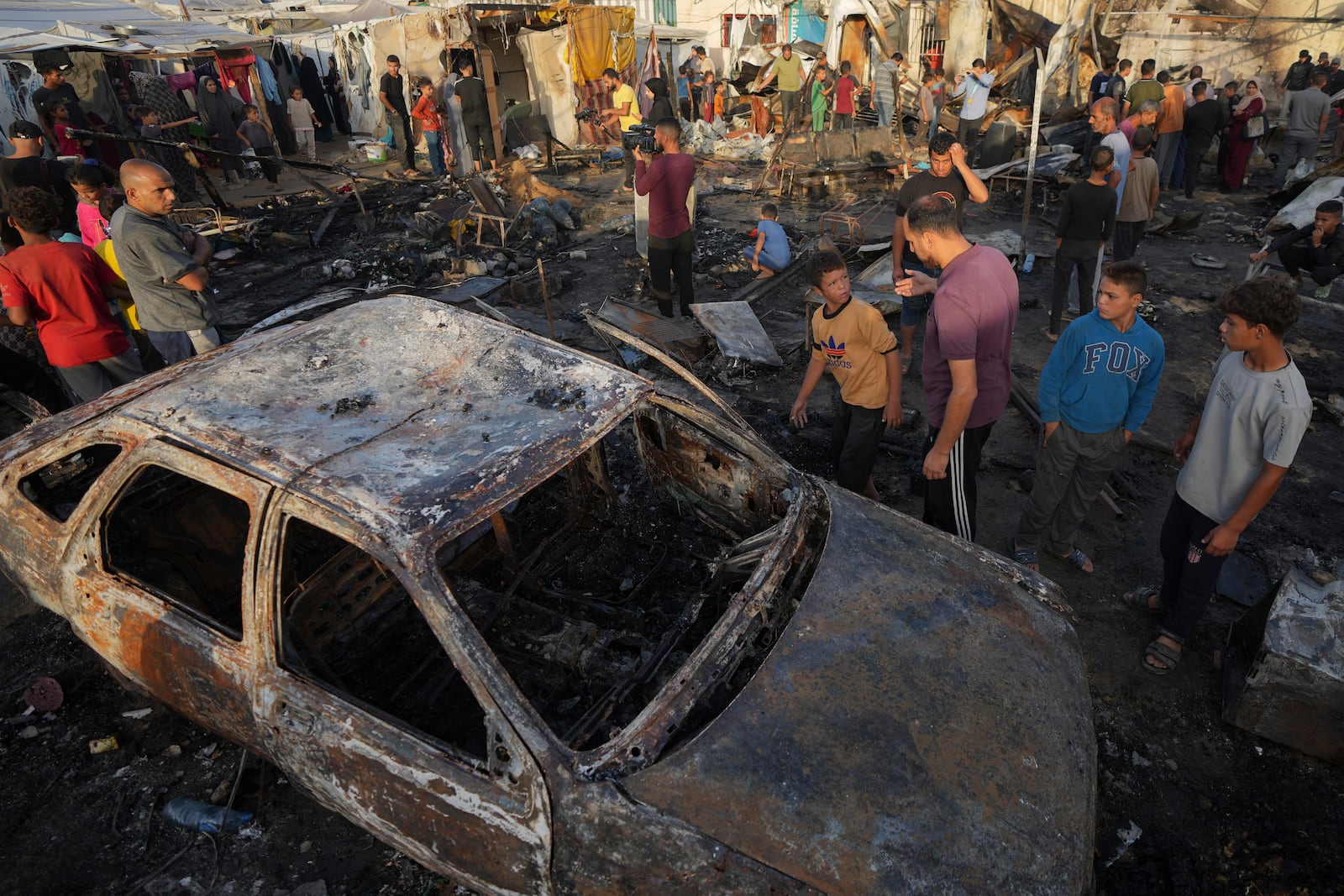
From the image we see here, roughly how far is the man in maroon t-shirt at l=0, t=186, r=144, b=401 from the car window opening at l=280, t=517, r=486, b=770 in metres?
2.23

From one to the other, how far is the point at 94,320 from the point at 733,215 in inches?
351

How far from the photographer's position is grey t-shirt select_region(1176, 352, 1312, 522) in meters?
2.91

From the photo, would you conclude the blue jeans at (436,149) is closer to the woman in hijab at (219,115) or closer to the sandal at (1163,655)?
the woman in hijab at (219,115)

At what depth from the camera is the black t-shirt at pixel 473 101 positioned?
43.1 ft

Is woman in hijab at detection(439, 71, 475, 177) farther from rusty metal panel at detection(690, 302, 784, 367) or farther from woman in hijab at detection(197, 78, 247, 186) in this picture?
rusty metal panel at detection(690, 302, 784, 367)

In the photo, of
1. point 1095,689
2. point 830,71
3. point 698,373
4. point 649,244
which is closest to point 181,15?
point 830,71

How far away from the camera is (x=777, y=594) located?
2713mm

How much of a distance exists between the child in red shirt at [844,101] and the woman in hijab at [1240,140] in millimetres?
6480

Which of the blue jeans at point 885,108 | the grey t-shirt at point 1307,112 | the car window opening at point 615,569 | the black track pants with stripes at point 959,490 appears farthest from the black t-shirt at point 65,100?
the grey t-shirt at point 1307,112

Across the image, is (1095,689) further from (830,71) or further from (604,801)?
(830,71)

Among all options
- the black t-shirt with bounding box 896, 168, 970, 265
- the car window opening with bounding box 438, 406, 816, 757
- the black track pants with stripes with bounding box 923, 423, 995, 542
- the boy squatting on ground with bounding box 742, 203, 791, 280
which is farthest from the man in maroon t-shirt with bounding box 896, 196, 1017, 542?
the boy squatting on ground with bounding box 742, 203, 791, 280

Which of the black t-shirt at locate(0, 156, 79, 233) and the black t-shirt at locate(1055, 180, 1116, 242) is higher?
the black t-shirt at locate(0, 156, 79, 233)

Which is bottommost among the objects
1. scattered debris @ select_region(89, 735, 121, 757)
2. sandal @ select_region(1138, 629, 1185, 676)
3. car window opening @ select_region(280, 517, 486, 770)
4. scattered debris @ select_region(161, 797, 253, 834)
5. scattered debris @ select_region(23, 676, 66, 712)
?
sandal @ select_region(1138, 629, 1185, 676)

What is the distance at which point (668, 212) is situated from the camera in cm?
685
